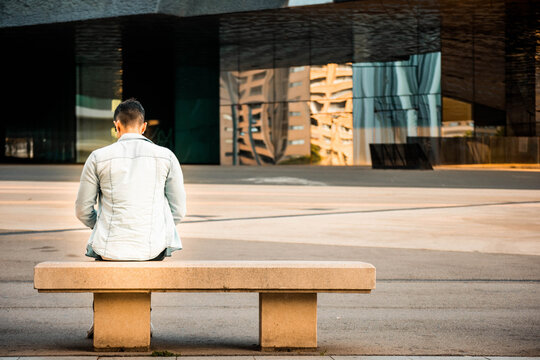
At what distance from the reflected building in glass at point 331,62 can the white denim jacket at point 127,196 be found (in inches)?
1106

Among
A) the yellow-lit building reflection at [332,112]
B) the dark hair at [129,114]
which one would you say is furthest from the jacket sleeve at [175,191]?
the yellow-lit building reflection at [332,112]

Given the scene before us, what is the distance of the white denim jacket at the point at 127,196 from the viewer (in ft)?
15.5

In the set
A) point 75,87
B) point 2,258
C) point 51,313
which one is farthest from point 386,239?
point 75,87

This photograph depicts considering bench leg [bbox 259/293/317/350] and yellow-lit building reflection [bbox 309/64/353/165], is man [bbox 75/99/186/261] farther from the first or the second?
yellow-lit building reflection [bbox 309/64/353/165]

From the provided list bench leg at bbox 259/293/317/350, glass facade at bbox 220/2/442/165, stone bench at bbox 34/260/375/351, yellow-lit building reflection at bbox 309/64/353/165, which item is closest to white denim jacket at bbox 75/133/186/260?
stone bench at bbox 34/260/375/351

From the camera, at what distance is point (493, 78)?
1537 inches

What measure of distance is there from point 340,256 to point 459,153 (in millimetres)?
25351

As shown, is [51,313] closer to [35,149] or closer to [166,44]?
[166,44]

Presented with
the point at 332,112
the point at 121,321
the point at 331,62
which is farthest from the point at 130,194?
the point at 331,62

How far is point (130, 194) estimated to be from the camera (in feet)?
15.6

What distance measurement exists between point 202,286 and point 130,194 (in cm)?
75

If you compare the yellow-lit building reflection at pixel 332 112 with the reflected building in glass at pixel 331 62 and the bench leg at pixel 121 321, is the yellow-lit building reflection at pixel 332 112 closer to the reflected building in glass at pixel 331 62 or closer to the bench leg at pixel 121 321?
the reflected building in glass at pixel 331 62

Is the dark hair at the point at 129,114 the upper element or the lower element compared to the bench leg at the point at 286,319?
upper

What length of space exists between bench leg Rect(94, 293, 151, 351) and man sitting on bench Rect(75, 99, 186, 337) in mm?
283
